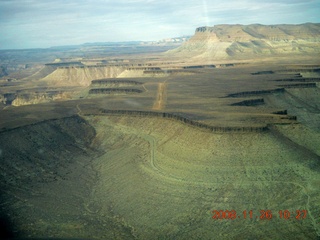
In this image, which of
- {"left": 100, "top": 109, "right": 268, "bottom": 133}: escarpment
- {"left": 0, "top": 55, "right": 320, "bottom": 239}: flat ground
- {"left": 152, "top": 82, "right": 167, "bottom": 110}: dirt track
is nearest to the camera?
{"left": 0, "top": 55, "right": 320, "bottom": 239}: flat ground

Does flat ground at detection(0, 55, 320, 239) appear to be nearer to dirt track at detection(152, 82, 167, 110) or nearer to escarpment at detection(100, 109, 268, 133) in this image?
escarpment at detection(100, 109, 268, 133)

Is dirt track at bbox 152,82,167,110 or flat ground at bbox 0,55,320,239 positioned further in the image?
dirt track at bbox 152,82,167,110

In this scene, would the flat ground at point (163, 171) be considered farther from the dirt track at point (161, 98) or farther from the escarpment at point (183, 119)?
the dirt track at point (161, 98)

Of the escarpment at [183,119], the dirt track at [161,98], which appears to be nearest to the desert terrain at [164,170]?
the escarpment at [183,119]

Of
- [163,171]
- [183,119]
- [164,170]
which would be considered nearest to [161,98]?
[183,119]

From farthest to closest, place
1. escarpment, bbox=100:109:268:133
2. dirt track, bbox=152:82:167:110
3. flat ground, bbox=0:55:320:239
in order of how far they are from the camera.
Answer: dirt track, bbox=152:82:167:110 → escarpment, bbox=100:109:268:133 → flat ground, bbox=0:55:320:239

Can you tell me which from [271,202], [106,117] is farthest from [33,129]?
[271,202]

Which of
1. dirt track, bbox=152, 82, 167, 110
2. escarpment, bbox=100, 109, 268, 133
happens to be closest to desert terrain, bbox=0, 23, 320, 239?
escarpment, bbox=100, 109, 268, 133

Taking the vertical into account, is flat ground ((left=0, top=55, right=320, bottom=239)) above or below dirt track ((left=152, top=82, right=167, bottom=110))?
below
